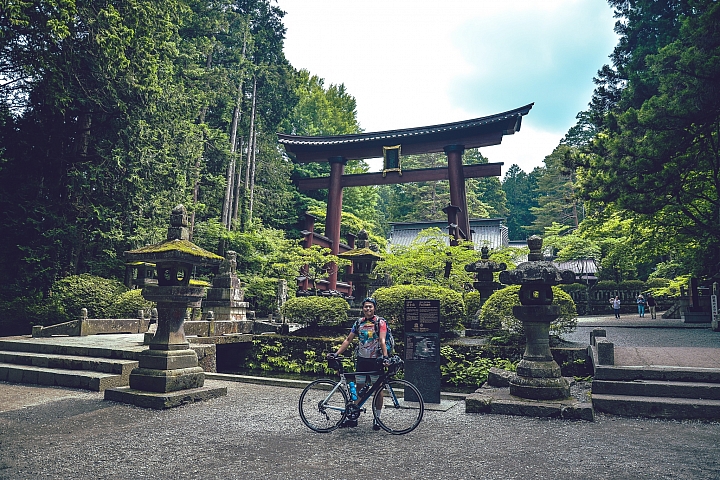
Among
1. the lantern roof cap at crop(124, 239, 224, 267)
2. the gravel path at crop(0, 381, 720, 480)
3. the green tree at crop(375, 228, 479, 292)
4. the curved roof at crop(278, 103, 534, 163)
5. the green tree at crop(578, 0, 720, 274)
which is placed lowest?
the gravel path at crop(0, 381, 720, 480)

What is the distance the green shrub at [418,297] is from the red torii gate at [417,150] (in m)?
7.22

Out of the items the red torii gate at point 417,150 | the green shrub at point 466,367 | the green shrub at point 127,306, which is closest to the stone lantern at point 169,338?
the green shrub at point 466,367

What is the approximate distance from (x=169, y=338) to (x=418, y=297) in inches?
271

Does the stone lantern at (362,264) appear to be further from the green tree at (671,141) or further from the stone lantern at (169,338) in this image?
the green tree at (671,141)

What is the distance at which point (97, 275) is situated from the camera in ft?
63.5

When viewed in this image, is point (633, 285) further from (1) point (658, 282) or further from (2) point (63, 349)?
(2) point (63, 349)

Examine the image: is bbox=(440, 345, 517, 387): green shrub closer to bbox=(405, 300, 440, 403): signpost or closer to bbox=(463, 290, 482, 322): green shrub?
bbox=(463, 290, 482, 322): green shrub

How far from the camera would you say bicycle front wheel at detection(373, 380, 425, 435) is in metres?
5.91

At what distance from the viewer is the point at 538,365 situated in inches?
294

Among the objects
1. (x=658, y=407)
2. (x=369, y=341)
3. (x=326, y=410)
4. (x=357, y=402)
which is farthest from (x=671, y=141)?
(x=326, y=410)

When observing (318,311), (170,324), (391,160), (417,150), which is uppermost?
(417,150)

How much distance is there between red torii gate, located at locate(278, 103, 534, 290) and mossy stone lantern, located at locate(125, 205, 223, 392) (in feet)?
44.0

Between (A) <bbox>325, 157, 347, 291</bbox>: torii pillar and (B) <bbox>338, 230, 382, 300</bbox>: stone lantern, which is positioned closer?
(B) <bbox>338, 230, 382, 300</bbox>: stone lantern

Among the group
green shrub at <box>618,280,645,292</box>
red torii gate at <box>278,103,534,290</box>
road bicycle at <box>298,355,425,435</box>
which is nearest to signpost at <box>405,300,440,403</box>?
road bicycle at <box>298,355,425,435</box>
